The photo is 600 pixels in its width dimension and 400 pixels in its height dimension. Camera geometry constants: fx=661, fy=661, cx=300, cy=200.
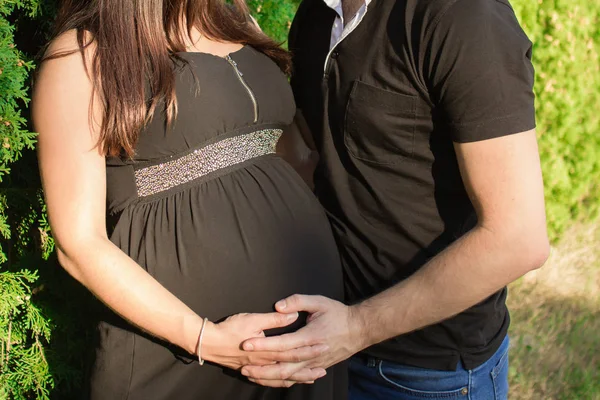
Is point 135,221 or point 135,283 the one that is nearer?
point 135,283

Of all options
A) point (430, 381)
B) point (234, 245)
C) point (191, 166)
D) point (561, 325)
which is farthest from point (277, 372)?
point (561, 325)

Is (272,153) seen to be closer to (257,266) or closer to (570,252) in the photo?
(257,266)

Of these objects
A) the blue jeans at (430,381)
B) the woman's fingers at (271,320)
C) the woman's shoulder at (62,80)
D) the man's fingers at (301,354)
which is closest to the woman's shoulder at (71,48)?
the woman's shoulder at (62,80)

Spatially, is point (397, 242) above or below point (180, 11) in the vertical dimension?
below

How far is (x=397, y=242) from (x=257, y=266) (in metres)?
0.40

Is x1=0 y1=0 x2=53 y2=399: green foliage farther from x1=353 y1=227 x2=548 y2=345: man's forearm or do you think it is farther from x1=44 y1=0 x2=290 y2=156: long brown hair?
x1=353 y1=227 x2=548 y2=345: man's forearm

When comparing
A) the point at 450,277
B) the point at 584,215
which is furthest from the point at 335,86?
the point at 584,215

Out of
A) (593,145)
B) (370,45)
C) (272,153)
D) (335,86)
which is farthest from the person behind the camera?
(593,145)

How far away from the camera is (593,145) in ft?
17.9

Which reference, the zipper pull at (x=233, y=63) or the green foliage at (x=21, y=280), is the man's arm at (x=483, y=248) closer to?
the zipper pull at (x=233, y=63)

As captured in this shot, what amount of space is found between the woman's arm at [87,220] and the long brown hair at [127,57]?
0.03 meters

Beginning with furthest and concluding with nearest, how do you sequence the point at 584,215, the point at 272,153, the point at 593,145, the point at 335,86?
the point at 584,215, the point at 593,145, the point at 272,153, the point at 335,86

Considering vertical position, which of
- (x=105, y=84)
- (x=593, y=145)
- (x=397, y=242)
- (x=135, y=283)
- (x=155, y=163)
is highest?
(x=105, y=84)

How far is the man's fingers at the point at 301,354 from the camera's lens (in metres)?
1.67
